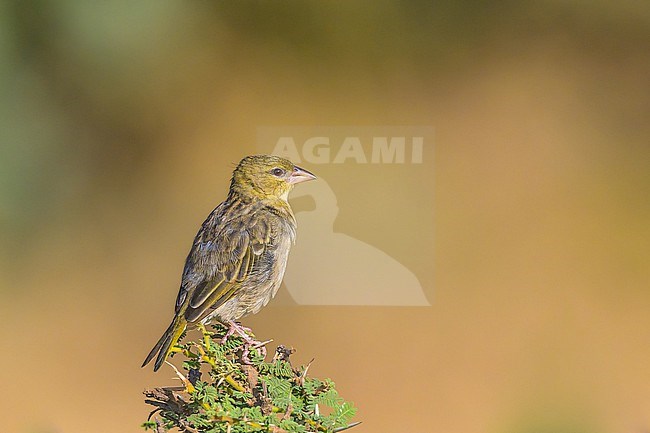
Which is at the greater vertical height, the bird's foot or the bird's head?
the bird's head

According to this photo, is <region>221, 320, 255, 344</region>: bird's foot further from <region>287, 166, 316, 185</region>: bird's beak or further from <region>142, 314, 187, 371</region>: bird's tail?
<region>287, 166, 316, 185</region>: bird's beak

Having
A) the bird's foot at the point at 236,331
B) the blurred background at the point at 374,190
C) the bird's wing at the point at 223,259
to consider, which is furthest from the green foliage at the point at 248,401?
the blurred background at the point at 374,190

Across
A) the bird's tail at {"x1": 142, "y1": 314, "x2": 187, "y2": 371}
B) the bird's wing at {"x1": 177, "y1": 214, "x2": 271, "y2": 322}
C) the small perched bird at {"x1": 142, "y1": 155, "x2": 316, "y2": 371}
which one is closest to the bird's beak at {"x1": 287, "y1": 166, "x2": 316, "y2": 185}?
the small perched bird at {"x1": 142, "y1": 155, "x2": 316, "y2": 371}

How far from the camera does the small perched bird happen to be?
1.65 metres

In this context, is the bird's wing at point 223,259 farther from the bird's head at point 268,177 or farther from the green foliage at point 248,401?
the green foliage at point 248,401

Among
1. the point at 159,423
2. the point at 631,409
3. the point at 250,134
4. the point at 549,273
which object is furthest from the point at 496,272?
the point at 159,423

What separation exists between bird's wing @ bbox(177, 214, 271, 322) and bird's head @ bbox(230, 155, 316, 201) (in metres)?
0.11

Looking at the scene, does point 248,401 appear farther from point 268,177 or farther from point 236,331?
point 268,177

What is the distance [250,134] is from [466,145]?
2.84 ft

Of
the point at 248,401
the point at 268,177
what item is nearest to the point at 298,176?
the point at 268,177

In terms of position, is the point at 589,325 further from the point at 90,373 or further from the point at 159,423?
the point at 159,423

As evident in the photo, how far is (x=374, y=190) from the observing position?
3.41 m

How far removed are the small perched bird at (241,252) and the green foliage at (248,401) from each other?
415 millimetres

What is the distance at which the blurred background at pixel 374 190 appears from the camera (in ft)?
11.0
